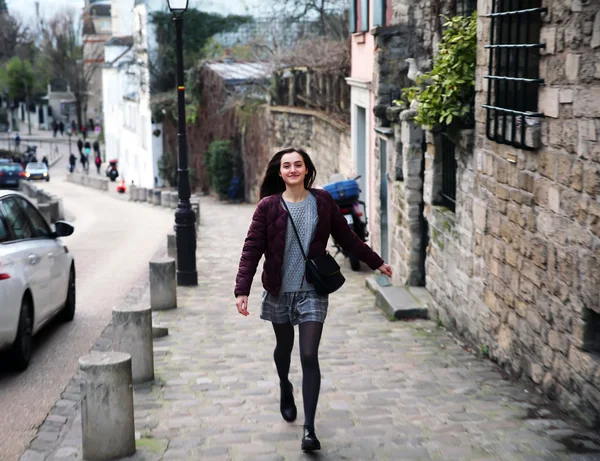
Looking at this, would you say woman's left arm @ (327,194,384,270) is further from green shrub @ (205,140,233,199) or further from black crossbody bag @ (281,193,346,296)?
green shrub @ (205,140,233,199)

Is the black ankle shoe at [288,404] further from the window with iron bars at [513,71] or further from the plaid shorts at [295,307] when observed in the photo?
the window with iron bars at [513,71]

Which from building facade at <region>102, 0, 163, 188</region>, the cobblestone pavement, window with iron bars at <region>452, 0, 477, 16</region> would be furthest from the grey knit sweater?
building facade at <region>102, 0, 163, 188</region>

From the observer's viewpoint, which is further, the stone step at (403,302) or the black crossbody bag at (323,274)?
the stone step at (403,302)

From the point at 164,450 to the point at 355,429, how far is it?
1171 millimetres

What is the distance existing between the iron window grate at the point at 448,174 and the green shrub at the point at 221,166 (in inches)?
989

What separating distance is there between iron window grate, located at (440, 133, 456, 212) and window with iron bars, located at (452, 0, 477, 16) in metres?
1.42

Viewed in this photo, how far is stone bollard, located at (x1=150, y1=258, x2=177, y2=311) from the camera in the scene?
9.91m

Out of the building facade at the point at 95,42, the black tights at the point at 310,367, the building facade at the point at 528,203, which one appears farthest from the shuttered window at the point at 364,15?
the building facade at the point at 95,42

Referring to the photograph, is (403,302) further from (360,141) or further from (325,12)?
(325,12)

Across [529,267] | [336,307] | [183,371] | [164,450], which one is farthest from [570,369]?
[336,307]

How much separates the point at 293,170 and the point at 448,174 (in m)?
4.28

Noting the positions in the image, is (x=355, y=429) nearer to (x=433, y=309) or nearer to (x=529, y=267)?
(x=529, y=267)

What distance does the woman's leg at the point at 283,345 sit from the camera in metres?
5.35

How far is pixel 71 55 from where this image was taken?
87.9 m
